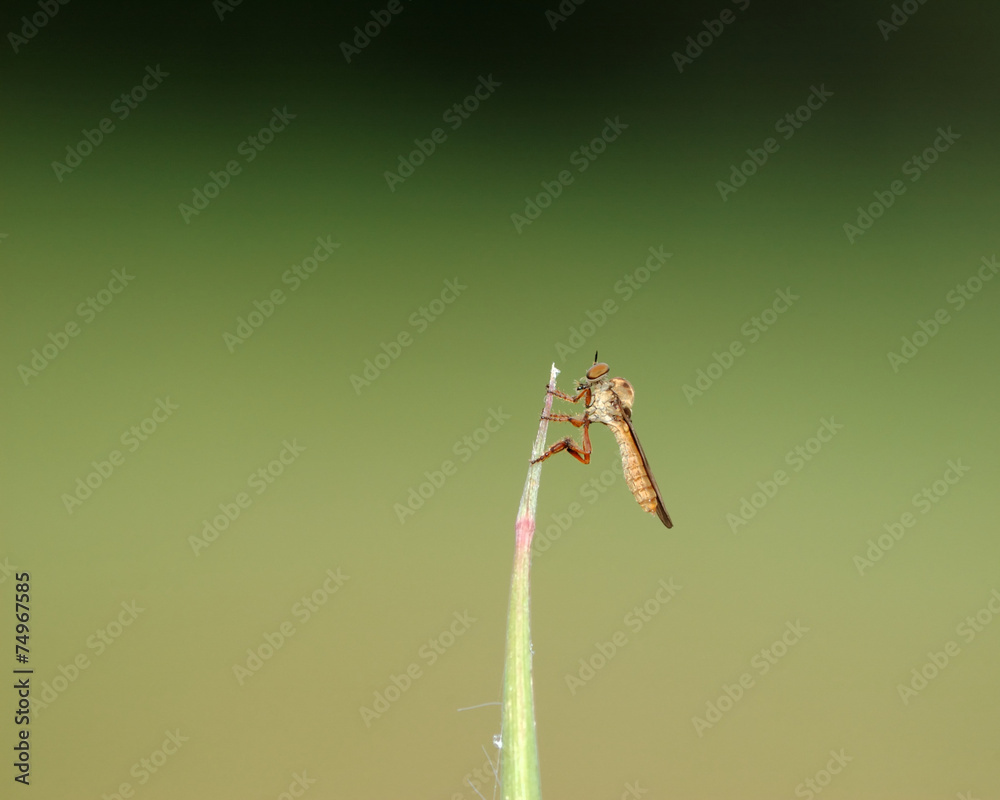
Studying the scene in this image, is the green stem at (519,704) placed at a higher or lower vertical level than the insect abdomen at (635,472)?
lower

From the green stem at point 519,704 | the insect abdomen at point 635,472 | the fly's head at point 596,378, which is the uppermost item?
the fly's head at point 596,378

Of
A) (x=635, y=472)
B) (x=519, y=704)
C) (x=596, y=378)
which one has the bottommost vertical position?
(x=519, y=704)

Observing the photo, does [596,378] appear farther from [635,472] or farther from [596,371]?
[635,472]

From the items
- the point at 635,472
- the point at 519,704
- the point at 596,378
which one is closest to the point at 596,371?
the point at 596,378
